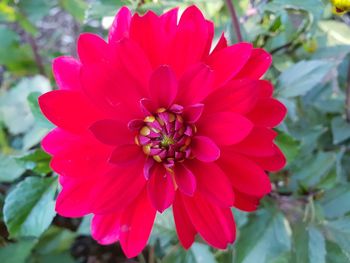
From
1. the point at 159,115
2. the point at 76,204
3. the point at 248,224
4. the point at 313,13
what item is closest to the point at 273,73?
the point at 313,13

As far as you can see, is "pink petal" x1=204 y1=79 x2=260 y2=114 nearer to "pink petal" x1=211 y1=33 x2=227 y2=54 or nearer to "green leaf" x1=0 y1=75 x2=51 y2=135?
"pink petal" x1=211 y1=33 x2=227 y2=54

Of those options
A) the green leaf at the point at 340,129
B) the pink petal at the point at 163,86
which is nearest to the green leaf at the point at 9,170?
the pink petal at the point at 163,86

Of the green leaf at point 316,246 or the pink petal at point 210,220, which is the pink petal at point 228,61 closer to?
the pink petal at point 210,220

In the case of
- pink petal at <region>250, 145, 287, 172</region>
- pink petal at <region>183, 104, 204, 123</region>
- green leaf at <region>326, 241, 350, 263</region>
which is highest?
pink petal at <region>183, 104, 204, 123</region>

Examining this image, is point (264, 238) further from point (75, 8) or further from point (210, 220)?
point (75, 8)

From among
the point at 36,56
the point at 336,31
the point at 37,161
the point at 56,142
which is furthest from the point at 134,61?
the point at 36,56

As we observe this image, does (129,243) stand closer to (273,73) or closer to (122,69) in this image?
(122,69)

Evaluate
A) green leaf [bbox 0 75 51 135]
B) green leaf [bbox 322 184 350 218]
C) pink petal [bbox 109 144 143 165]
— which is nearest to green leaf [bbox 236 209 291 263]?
green leaf [bbox 322 184 350 218]
